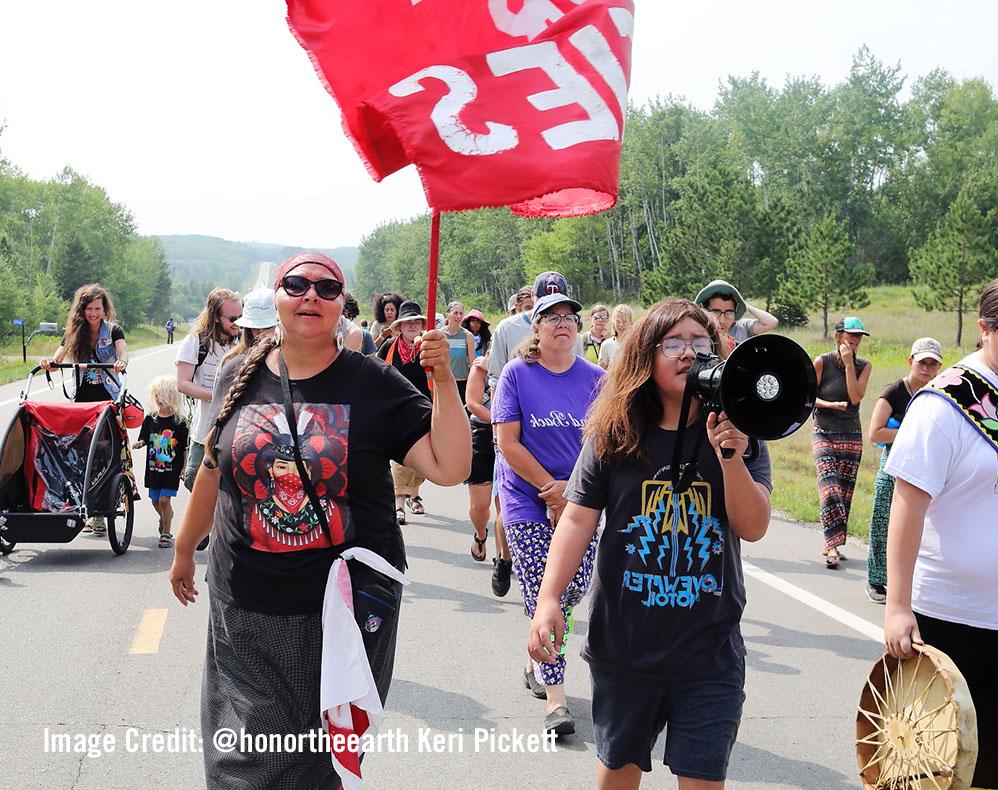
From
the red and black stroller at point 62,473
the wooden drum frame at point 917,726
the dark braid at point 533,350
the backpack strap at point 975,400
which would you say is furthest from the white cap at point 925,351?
the red and black stroller at point 62,473

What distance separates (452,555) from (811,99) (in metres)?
81.9

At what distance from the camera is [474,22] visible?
3.16 meters

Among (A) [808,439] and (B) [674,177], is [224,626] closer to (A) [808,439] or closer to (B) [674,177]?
(A) [808,439]

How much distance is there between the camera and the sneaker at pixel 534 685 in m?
5.00

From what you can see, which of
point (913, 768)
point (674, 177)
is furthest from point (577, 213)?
point (674, 177)

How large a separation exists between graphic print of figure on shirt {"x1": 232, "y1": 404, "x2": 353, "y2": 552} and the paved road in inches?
60.6

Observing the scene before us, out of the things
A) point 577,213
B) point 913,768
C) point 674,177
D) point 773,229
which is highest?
point 674,177

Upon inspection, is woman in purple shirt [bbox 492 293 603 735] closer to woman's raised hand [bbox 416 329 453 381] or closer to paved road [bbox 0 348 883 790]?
paved road [bbox 0 348 883 790]

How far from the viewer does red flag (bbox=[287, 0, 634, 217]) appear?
10.1ft

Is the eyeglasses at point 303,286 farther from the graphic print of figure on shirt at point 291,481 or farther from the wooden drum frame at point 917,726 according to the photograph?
the wooden drum frame at point 917,726

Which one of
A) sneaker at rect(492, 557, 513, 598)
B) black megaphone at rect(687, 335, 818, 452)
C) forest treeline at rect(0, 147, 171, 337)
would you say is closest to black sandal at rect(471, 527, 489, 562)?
sneaker at rect(492, 557, 513, 598)

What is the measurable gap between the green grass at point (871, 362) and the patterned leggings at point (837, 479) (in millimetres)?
1476

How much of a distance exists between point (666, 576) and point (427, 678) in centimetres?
267

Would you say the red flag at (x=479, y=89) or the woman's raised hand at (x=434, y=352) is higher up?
the red flag at (x=479, y=89)
